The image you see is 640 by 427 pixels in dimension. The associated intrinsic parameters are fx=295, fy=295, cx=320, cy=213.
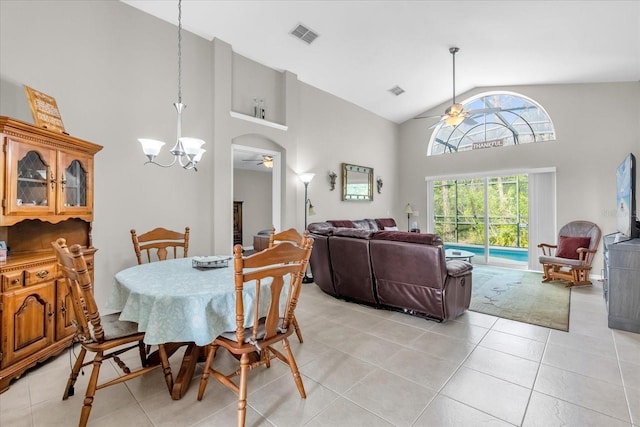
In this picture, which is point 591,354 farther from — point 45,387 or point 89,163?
Result: point 89,163

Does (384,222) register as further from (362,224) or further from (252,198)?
(252,198)

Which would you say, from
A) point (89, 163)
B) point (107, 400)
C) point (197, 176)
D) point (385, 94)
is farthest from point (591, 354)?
point (385, 94)

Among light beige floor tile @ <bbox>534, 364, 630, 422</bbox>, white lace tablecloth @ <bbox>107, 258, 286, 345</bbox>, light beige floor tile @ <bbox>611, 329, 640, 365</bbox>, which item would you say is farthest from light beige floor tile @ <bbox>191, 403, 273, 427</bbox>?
light beige floor tile @ <bbox>611, 329, 640, 365</bbox>

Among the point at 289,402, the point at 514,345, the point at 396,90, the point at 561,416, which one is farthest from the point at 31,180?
the point at 396,90

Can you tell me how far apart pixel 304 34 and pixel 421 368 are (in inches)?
168

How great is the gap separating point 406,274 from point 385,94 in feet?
14.6

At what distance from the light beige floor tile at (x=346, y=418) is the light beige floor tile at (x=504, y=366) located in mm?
1023

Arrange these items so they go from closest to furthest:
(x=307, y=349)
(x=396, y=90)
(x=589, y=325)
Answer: (x=307, y=349)
(x=589, y=325)
(x=396, y=90)

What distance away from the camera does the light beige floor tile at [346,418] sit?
5.59ft

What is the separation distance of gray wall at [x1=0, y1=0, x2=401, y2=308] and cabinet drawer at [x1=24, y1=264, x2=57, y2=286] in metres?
0.81

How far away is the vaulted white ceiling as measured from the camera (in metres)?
3.52

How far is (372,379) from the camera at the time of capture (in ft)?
7.06

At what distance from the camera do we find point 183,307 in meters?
1.69

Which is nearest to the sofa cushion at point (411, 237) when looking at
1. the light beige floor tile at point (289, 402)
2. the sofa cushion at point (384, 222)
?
the light beige floor tile at point (289, 402)
